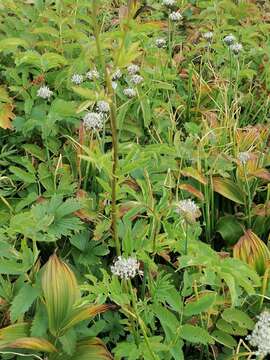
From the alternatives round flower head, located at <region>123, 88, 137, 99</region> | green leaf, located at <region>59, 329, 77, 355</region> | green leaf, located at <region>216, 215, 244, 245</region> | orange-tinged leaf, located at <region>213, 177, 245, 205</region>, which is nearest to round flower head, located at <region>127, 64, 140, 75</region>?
round flower head, located at <region>123, 88, 137, 99</region>

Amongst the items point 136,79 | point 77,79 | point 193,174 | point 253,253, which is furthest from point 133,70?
point 253,253

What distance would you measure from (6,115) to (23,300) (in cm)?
76

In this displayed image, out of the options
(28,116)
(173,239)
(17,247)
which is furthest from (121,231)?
(28,116)

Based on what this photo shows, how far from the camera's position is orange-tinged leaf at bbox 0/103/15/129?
176 centimetres

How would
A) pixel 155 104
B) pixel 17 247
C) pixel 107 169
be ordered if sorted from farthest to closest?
pixel 155 104 < pixel 17 247 < pixel 107 169

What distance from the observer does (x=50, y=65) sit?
1.88 meters

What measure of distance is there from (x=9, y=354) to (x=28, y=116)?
839mm

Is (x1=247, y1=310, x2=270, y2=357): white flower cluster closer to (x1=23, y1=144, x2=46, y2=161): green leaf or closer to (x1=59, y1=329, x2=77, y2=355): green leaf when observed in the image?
(x1=59, y1=329, x2=77, y2=355): green leaf

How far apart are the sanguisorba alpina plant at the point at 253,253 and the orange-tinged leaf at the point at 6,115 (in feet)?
2.69

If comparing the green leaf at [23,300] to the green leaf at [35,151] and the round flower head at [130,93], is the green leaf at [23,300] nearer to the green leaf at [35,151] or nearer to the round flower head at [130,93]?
the green leaf at [35,151]

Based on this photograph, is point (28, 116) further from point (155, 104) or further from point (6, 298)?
point (6, 298)

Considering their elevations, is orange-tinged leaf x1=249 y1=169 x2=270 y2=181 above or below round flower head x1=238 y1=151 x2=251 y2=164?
below

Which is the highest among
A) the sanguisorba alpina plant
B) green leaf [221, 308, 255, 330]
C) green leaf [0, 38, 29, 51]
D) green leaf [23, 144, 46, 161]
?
green leaf [0, 38, 29, 51]

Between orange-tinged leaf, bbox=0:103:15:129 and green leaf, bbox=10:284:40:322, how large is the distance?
0.65 m
